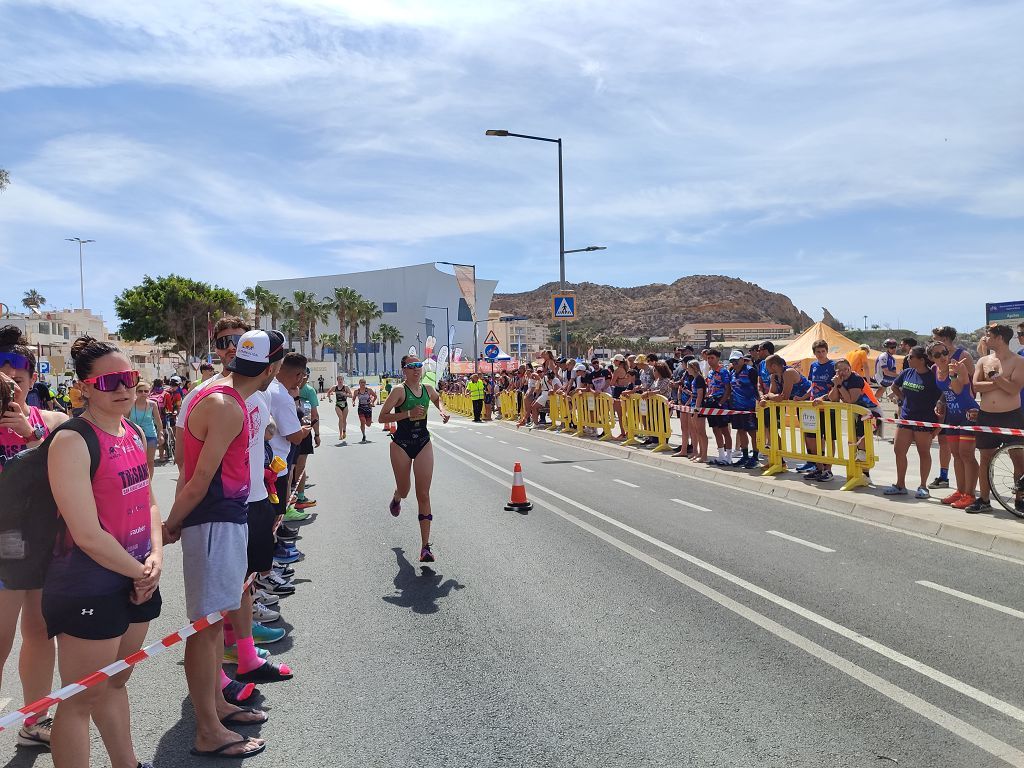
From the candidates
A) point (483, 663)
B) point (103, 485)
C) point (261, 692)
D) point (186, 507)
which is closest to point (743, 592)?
point (483, 663)

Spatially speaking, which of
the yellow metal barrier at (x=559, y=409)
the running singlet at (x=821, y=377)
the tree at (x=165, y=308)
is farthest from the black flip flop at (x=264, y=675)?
the tree at (x=165, y=308)

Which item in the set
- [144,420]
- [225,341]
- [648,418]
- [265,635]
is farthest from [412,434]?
[648,418]

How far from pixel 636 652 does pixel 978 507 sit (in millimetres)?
5708

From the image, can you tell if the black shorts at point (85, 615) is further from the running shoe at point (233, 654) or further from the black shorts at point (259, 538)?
the running shoe at point (233, 654)

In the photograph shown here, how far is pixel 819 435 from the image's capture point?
35.3 ft

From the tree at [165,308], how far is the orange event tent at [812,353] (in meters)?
52.7

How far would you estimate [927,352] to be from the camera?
9.40 metres

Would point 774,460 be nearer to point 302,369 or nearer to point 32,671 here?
point 302,369

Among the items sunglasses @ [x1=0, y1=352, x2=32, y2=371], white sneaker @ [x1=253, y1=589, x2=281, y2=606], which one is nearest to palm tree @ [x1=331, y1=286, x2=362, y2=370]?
white sneaker @ [x1=253, y1=589, x2=281, y2=606]

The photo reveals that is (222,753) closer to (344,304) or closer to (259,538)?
(259,538)

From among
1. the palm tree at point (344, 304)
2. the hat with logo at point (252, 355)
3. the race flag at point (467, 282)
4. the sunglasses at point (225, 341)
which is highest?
the palm tree at point (344, 304)

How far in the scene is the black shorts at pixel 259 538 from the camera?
4201 millimetres

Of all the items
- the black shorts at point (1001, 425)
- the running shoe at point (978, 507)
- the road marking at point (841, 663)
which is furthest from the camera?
the running shoe at point (978, 507)

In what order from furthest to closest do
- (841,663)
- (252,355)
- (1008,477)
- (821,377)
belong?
1. (821,377)
2. (1008,477)
3. (841,663)
4. (252,355)
